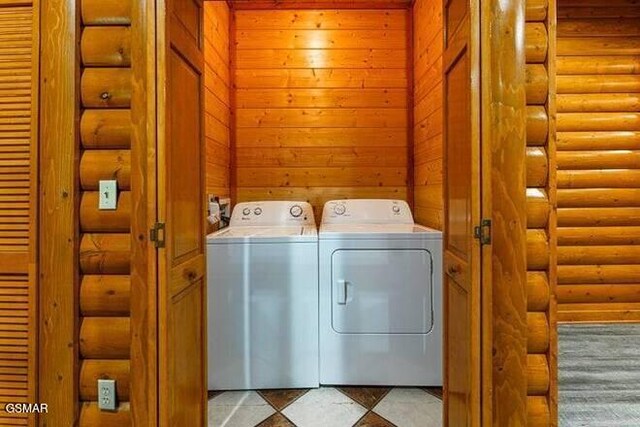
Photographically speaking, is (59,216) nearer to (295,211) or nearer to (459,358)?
(459,358)

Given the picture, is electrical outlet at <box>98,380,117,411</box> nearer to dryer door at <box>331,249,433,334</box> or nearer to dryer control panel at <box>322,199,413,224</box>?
dryer door at <box>331,249,433,334</box>

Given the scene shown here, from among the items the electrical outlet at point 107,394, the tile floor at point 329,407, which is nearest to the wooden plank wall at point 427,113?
the tile floor at point 329,407

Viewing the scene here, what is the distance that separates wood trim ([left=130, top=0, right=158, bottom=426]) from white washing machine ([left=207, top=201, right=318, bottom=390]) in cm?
95

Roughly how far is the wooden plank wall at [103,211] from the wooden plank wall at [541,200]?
1.42m

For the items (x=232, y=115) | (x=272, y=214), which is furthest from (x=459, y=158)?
(x=232, y=115)

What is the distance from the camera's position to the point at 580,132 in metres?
3.08

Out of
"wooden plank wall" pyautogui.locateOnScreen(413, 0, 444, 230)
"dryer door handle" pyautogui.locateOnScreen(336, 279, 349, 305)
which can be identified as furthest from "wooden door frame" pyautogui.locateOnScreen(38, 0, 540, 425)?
"wooden plank wall" pyautogui.locateOnScreen(413, 0, 444, 230)

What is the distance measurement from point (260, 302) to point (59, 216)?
44.5 inches

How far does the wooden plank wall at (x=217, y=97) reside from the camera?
103 inches

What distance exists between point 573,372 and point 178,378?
89.6 inches

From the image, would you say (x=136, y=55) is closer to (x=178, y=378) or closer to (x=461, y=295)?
(x=178, y=378)

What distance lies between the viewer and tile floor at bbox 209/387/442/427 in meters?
1.88

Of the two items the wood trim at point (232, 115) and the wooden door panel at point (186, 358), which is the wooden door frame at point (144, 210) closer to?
the wooden door panel at point (186, 358)

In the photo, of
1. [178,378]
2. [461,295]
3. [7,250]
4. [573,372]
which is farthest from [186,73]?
[573,372]
